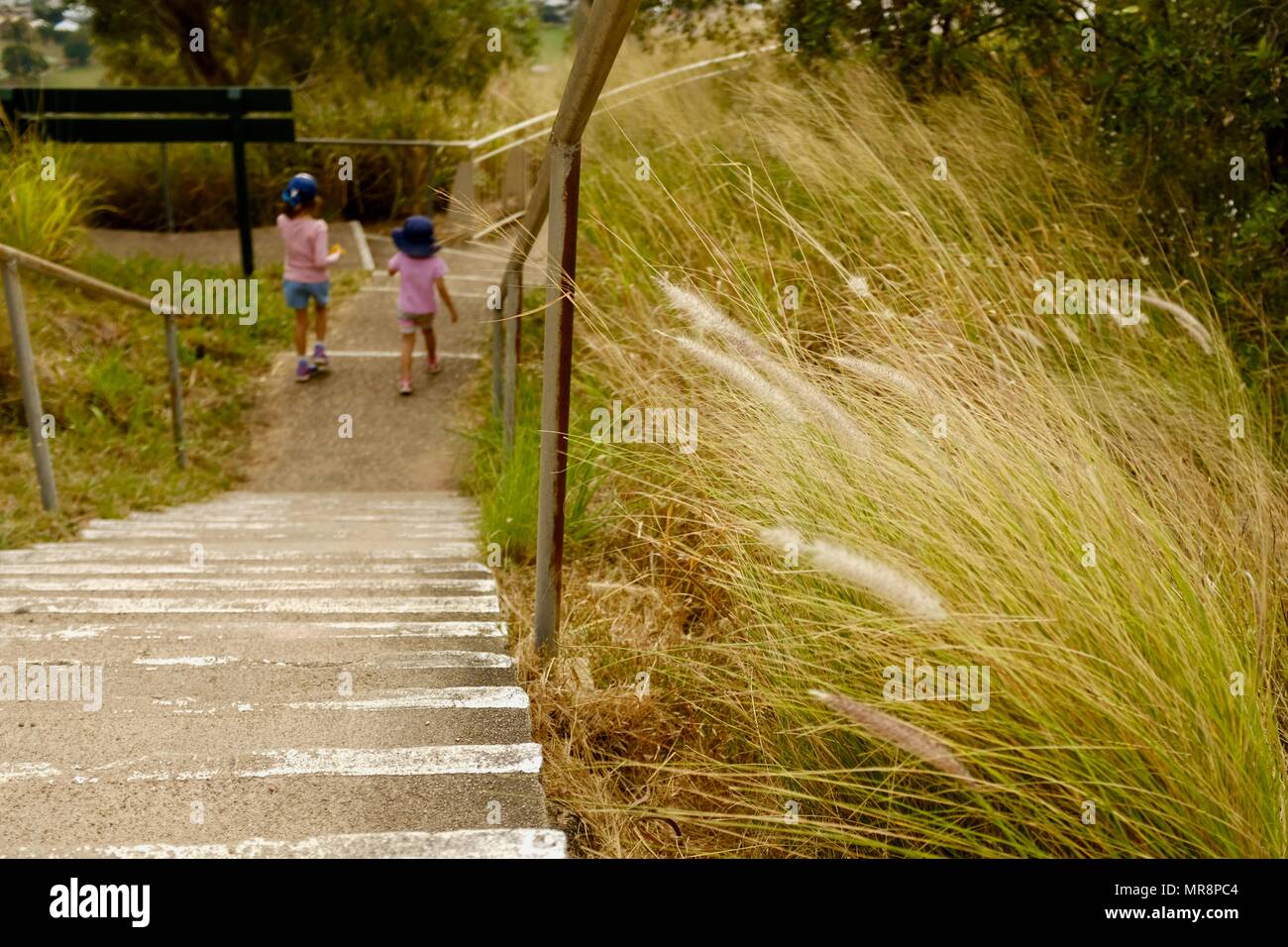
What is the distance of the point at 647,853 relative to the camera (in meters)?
1.95

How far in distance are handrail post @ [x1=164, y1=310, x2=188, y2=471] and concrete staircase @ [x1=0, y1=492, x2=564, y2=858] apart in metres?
3.10

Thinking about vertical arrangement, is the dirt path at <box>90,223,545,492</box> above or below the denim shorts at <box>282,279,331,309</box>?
below

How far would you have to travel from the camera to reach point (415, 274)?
26.1 feet

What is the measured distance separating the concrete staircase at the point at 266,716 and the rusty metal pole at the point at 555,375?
0.55 feet

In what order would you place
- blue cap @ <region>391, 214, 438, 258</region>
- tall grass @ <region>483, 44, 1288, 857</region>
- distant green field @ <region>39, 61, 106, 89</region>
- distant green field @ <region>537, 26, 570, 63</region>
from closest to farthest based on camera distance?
tall grass @ <region>483, 44, 1288, 857</region> < blue cap @ <region>391, 214, 438, 258</region> < distant green field @ <region>39, 61, 106, 89</region> < distant green field @ <region>537, 26, 570, 63</region>

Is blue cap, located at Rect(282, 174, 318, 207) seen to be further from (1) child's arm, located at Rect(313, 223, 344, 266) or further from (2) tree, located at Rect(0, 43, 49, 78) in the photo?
(2) tree, located at Rect(0, 43, 49, 78)

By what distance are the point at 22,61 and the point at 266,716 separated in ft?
34.0

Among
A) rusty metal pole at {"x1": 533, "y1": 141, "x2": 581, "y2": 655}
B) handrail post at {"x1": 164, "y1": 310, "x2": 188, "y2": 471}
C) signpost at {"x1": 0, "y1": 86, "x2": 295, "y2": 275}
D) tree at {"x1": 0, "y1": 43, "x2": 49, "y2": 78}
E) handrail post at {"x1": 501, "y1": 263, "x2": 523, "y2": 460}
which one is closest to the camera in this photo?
rusty metal pole at {"x1": 533, "y1": 141, "x2": 581, "y2": 655}

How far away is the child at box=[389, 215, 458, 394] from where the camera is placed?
786cm

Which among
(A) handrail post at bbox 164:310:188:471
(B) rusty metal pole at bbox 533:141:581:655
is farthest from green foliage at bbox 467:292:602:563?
(A) handrail post at bbox 164:310:188:471

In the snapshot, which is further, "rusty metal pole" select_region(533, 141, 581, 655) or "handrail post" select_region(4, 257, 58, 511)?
"handrail post" select_region(4, 257, 58, 511)
